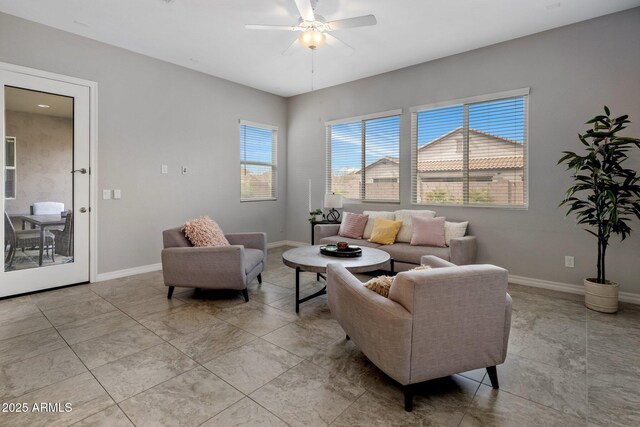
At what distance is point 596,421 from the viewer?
1627mm

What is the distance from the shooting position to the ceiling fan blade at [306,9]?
108 inches

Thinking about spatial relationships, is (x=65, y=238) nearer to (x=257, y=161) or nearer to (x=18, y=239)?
(x=18, y=239)

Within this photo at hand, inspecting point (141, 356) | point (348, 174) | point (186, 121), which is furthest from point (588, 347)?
point (186, 121)

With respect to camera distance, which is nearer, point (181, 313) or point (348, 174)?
point (181, 313)

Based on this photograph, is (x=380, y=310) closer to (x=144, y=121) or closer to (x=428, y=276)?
(x=428, y=276)

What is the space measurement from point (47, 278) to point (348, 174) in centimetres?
441

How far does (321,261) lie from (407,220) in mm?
2035

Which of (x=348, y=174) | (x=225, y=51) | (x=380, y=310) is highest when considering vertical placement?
(x=225, y=51)

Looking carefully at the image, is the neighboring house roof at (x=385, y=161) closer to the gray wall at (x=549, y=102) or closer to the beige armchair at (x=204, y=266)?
the gray wall at (x=549, y=102)

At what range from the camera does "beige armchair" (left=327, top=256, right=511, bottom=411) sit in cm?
161

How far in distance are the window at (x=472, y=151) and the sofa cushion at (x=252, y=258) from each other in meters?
2.51

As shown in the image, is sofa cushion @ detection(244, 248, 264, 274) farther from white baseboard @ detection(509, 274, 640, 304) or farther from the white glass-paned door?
white baseboard @ detection(509, 274, 640, 304)

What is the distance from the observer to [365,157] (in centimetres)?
546

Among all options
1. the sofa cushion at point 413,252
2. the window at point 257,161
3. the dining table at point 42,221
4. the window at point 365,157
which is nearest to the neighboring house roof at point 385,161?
the window at point 365,157
